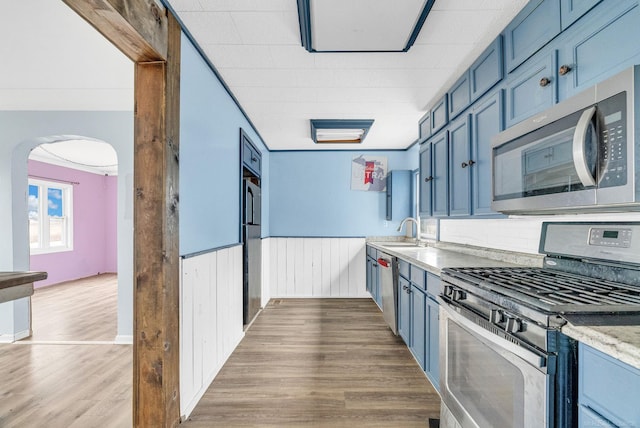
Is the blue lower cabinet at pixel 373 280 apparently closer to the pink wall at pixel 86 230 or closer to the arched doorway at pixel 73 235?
the arched doorway at pixel 73 235

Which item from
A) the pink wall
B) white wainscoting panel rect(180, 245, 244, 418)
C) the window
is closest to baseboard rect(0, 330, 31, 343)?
white wainscoting panel rect(180, 245, 244, 418)

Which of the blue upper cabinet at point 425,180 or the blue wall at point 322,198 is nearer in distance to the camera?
the blue upper cabinet at point 425,180

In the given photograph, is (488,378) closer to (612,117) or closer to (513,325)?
(513,325)

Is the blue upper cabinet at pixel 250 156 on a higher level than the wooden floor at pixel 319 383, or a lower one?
higher

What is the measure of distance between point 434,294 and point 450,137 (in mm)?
1314

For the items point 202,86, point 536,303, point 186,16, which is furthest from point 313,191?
point 536,303

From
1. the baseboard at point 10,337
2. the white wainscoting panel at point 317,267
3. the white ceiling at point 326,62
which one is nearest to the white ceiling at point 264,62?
the white ceiling at point 326,62

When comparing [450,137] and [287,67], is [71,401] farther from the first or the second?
[450,137]

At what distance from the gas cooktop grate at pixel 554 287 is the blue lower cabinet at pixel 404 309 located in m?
1.01

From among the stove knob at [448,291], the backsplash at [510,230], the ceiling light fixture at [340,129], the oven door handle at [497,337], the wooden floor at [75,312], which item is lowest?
the wooden floor at [75,312]

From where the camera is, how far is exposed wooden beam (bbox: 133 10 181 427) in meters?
1.55

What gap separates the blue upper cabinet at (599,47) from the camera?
1084 mm

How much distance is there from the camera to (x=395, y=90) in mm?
2672

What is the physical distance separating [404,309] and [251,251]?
1.72 m
